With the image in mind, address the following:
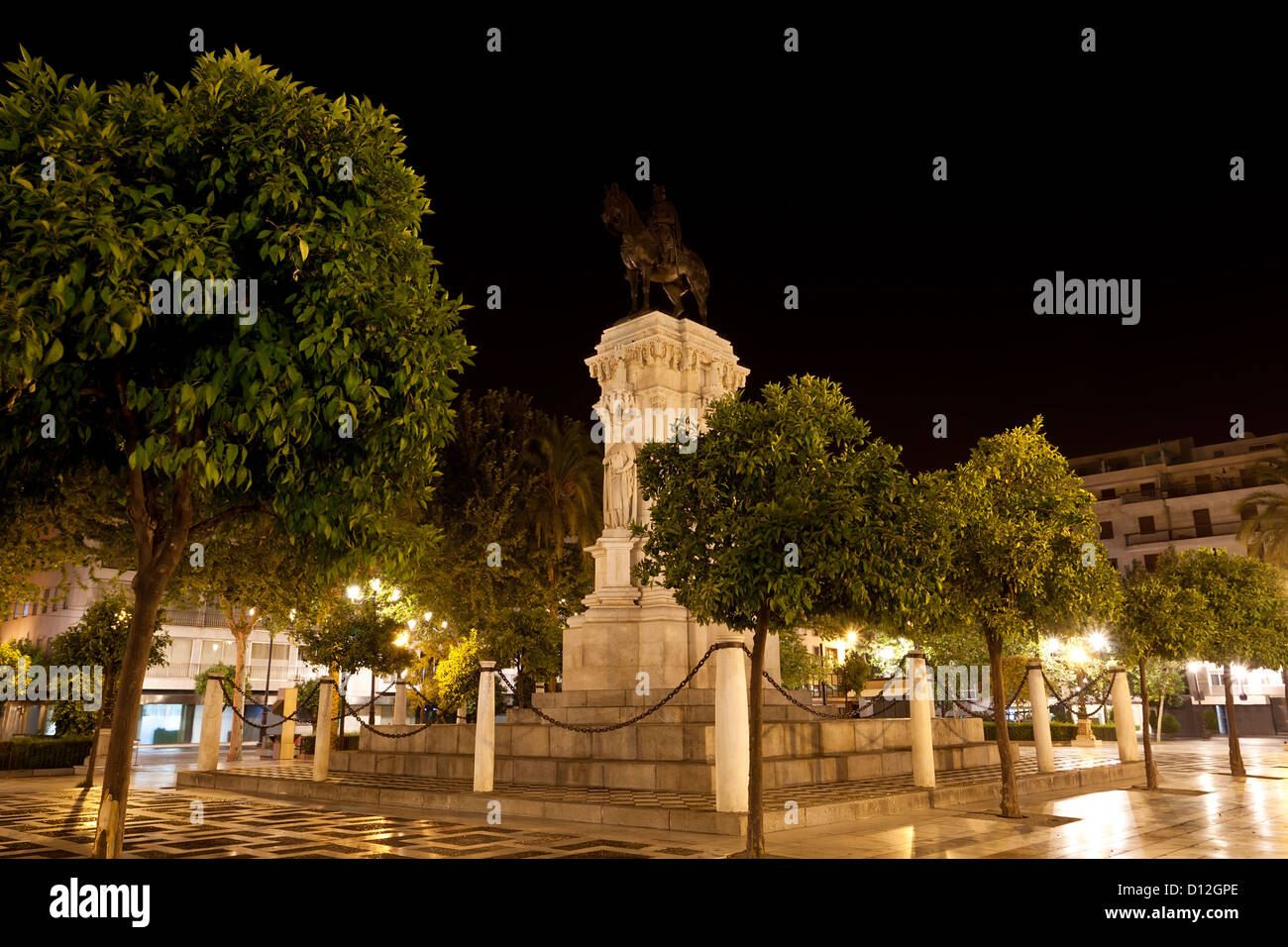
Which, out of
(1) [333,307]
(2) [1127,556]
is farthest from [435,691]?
(2) [1127,556]

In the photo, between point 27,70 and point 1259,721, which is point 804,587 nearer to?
point 27,70

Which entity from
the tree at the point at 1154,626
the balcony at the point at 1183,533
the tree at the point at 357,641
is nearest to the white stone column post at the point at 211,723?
the tree at the point at 357,641

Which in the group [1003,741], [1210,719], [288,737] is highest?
[1003,741]

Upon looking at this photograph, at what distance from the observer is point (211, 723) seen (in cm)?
2052

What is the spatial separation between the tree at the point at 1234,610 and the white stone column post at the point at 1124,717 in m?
1.75

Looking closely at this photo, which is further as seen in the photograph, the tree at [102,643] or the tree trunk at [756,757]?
the tree at [102,643]

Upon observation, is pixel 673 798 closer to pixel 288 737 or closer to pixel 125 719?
pixel 125 719

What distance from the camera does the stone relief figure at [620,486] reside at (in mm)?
19359

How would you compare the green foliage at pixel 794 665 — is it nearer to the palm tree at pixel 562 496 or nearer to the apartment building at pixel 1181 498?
the palm tree at pixel 562 496

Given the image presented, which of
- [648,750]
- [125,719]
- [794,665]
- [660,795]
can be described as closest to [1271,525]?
[794,665]

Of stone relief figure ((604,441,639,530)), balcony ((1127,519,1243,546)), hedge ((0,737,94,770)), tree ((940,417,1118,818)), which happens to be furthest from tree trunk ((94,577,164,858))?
balcony ((1127,519,1243,546))

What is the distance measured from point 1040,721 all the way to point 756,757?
38.9ft

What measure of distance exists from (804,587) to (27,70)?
8553mm
